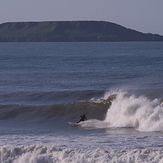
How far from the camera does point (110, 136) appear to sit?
2017 centimetres

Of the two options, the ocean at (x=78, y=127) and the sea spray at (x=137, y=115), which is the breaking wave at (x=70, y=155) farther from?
the sea spray at (x=137, y=115)

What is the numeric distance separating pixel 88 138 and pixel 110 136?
3.06 feet

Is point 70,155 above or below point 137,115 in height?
below

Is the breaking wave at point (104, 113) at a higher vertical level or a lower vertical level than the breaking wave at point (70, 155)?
higher

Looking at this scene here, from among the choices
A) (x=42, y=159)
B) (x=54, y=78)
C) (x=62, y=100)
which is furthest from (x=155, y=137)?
(x=54, y=78)

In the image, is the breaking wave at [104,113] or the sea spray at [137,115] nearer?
the sea spray at [137,115]

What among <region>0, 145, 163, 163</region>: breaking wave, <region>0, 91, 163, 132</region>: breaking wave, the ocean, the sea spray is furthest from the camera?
<region>0, 91, 163, 132</region>: breaking wave

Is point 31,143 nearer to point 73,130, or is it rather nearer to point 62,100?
point 73,130

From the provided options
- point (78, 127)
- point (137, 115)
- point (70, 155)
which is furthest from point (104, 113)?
point (70, 155)

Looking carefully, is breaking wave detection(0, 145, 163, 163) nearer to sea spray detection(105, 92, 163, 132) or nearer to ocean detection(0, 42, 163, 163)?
ocean detection(0, 42, 163, 163)

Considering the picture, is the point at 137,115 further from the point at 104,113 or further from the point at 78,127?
the point at 104,113

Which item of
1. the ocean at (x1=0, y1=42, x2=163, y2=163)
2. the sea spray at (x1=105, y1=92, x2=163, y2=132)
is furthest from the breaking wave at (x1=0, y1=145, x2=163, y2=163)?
the sea spray at (x1=105, y1=92, x2=163, y2=132)

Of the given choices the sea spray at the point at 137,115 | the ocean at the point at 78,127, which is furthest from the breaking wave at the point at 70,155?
the sea spray at the point at 137,115

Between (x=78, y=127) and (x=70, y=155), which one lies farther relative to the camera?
(x=78, y=127)
